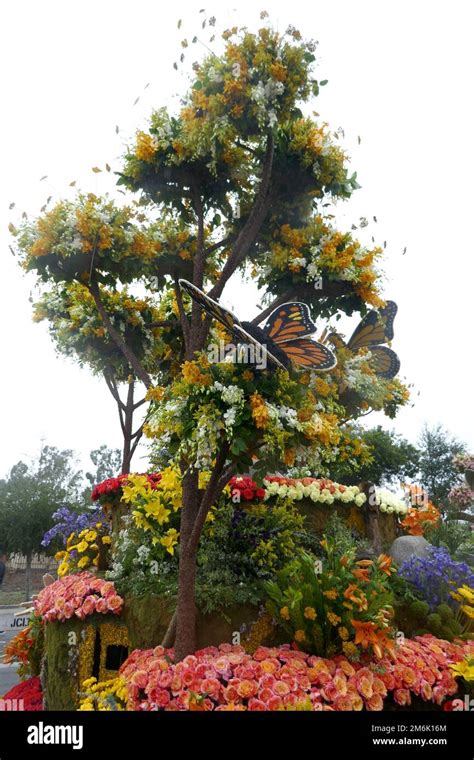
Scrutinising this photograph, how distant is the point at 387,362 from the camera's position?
6.88 metres

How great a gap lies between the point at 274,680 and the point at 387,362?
4060mm

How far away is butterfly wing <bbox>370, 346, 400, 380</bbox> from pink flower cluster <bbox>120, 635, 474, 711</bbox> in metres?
3.22

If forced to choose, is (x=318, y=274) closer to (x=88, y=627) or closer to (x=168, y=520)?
(x=168, y=520)

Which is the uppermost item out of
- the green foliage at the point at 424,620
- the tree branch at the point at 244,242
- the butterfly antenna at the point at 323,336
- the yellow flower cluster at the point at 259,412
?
the tree branch at the point at 244,242

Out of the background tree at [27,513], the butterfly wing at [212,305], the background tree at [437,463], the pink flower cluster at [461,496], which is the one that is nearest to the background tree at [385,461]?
the background tree at [437,463]

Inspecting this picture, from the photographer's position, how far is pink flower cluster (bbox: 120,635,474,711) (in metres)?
4.13

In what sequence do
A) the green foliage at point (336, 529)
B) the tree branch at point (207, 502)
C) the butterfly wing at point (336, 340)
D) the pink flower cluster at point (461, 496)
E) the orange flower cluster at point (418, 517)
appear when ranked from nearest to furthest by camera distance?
the tree branch at point (207, 502) → the butterfly wing at point (336, 340) → the green foliage at point (336, 529) → the orange flower cluster at point (418, 517) → the pink flower cluster at point (461, 496)

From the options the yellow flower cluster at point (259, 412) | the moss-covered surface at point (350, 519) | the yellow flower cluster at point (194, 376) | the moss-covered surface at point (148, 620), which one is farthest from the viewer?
the moss-covered surface at point (350, 519)

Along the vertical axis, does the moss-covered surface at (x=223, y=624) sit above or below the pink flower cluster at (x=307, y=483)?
below

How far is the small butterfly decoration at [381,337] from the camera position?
6846mm

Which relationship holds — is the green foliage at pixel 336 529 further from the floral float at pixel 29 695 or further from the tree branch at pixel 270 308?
the floral float at pixel 29 695

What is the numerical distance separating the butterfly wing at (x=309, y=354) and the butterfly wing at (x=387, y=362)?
1.79 m

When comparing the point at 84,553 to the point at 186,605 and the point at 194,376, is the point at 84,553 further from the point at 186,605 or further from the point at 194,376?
the point at 194,376

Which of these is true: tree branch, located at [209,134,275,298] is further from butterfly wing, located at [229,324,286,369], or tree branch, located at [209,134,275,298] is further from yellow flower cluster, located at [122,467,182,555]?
yellow flower cluster, located at [122,467,182,555]
